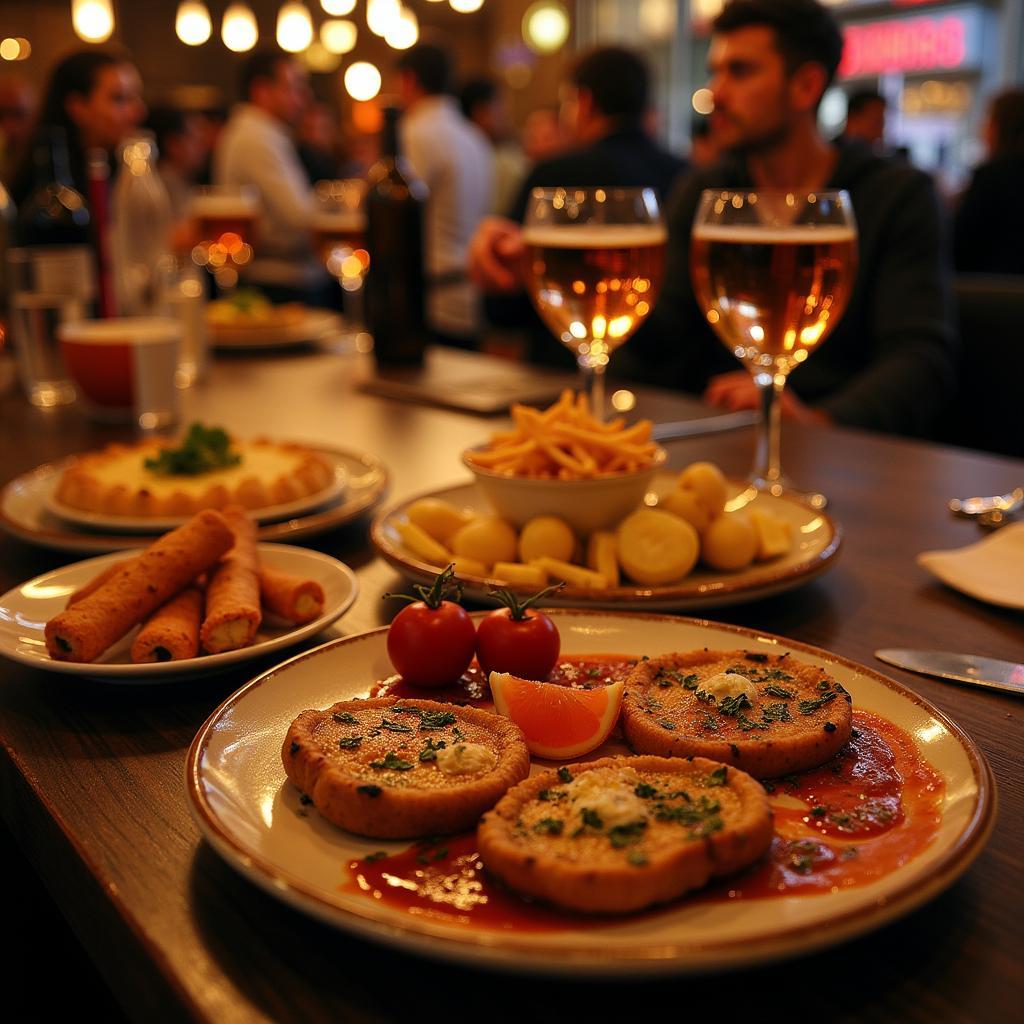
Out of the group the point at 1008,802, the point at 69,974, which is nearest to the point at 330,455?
the point at 69,974

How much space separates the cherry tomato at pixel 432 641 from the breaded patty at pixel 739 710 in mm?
147

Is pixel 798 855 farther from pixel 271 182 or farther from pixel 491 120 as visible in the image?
pixel 491 120

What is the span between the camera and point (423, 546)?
119 centimetres

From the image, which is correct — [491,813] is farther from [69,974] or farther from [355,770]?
[69,974]

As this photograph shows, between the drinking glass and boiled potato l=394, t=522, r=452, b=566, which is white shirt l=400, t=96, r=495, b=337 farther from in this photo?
boiled potato l=394, t=522, r=452, b=566

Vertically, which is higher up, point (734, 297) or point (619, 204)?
point (619, 204)

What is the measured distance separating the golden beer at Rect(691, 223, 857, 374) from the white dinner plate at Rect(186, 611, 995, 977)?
64cm

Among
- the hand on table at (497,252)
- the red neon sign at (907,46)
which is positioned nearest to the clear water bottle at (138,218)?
the hand on table at (497,252)

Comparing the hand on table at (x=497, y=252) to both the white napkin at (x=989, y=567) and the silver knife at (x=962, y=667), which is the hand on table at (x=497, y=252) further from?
the silver knife at (x=962, y=667)

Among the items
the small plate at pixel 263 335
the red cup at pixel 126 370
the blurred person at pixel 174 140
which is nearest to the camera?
the red cup at pixel 126 370

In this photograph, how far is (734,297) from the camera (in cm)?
148

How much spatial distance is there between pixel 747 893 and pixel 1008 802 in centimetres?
26

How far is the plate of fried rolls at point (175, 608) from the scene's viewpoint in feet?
3.10

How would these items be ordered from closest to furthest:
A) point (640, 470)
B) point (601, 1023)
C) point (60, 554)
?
point (601, 1023) < point (640, 470) < point (60, 554)
